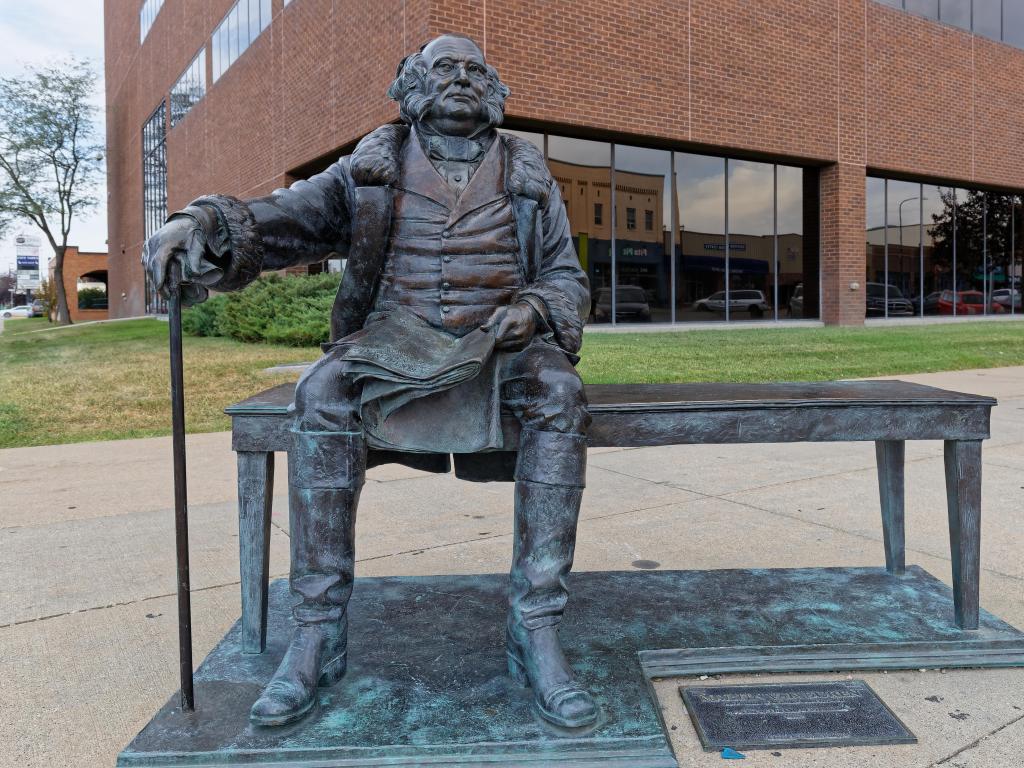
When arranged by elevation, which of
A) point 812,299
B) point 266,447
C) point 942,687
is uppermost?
point 812,299

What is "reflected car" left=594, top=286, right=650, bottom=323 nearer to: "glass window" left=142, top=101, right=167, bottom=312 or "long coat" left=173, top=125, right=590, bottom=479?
"long coat" left=173, top=125, right=590, bottom=479

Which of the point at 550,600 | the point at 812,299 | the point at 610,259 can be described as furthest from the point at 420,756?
the point at 812,299

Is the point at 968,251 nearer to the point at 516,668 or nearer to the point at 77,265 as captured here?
the point at 516,668

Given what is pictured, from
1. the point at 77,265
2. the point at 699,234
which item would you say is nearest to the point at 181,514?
the point at 699,234

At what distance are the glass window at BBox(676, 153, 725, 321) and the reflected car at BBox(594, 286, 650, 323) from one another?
2.66 feet

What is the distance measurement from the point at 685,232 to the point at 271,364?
8374mm

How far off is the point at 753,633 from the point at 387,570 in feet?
5.35

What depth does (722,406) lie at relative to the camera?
280 centimetres

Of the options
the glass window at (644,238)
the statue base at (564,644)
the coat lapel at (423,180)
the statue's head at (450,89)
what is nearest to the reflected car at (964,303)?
the glass window at (644,238)

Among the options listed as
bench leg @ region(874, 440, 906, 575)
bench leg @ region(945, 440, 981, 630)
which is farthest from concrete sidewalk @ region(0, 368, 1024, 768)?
bench leg @ region(874, 440, 906, 575)

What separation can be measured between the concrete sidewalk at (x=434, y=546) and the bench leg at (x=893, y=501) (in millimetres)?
353

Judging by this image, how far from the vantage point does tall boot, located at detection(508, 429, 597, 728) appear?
7.82 feet

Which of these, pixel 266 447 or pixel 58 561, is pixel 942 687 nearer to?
pixel 266 447

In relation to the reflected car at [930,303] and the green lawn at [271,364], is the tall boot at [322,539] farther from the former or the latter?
the reflected car at [930,303]
